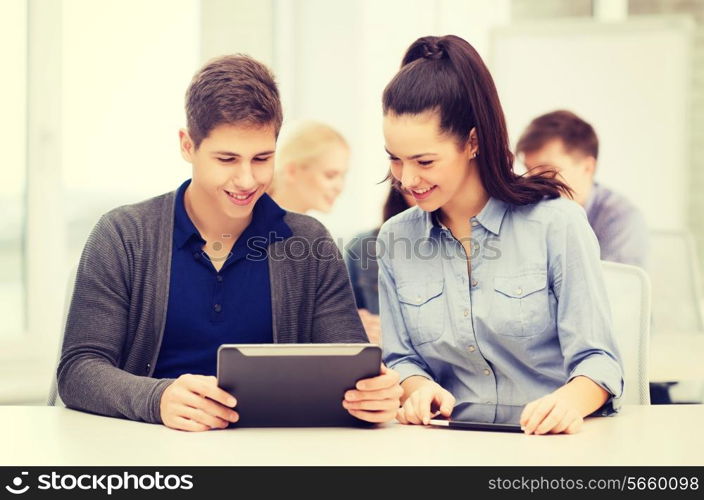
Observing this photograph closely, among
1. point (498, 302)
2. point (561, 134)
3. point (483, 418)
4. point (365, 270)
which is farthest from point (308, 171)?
point (483, 418)

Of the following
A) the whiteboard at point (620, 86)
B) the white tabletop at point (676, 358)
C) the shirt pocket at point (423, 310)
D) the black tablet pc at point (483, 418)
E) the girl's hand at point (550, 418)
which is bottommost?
the white tabletop at point (676, 358)

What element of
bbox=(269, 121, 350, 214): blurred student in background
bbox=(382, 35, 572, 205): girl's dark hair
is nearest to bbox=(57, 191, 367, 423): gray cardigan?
bbox=(382, 35, 572, 205): girl's dark hair

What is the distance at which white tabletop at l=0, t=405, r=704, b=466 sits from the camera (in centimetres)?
121

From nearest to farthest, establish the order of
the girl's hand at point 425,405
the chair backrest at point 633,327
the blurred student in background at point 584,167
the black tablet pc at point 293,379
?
1. the black tablet pc at point 293,379
2. the girl's hand at point 425,405
3. the chair backrest at point 633,327
4. the blurred student in background at point 584,167

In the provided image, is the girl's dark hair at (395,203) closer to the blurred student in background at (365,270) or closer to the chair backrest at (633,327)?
the chair backrest at (633,327)

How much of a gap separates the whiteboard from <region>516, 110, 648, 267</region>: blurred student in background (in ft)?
4.20

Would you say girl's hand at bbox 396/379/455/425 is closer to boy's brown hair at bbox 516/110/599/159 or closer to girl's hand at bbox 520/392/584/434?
girl's hand at bbox 520/392/584/434

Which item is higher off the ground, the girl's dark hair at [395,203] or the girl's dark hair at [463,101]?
the girl's dark hair at [463,101]

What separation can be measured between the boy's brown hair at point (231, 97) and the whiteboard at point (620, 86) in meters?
3.29

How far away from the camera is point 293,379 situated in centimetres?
136

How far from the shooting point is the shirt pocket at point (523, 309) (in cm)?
170

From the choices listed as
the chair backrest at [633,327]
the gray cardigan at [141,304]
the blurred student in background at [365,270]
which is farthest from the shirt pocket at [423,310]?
the blurred student in background at [365,270]
